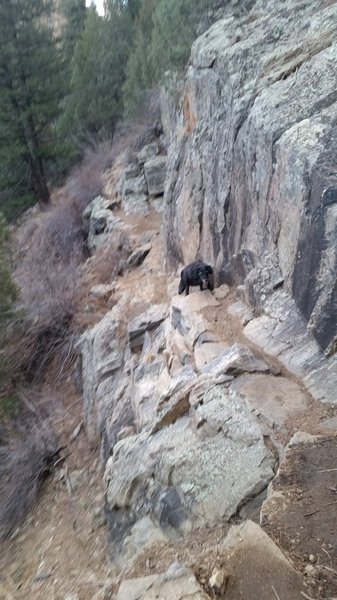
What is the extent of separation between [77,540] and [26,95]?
1676 centimetres

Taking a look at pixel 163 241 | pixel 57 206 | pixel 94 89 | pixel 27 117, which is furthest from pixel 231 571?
pixel 94 89

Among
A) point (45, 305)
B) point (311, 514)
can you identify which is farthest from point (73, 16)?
point (311, 514)

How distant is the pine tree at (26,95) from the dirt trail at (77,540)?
1178 centimetres

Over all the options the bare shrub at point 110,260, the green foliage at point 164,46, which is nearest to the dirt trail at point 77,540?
the bare shrub at point 110,260

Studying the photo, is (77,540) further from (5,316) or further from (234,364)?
(5,316)

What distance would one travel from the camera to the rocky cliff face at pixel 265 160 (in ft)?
18.9

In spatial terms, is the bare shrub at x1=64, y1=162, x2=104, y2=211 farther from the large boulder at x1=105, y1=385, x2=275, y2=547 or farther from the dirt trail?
the large boulder at x1=105, y1=385, x2=275, y2=547

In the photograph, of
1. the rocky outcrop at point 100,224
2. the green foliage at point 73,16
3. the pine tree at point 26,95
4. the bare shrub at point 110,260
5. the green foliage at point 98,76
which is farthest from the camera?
the green foliage at point 73,16

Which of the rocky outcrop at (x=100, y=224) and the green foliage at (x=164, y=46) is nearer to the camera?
the green foliage at (x=164, y=46)

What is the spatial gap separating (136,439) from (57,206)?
14267 mm

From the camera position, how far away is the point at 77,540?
6.65 m

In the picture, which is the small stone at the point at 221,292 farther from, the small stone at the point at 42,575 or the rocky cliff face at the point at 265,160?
the small stone at the point at 42,575

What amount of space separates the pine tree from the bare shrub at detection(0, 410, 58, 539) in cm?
1205

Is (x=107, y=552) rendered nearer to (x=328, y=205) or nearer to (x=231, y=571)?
(x=231, y=571)
